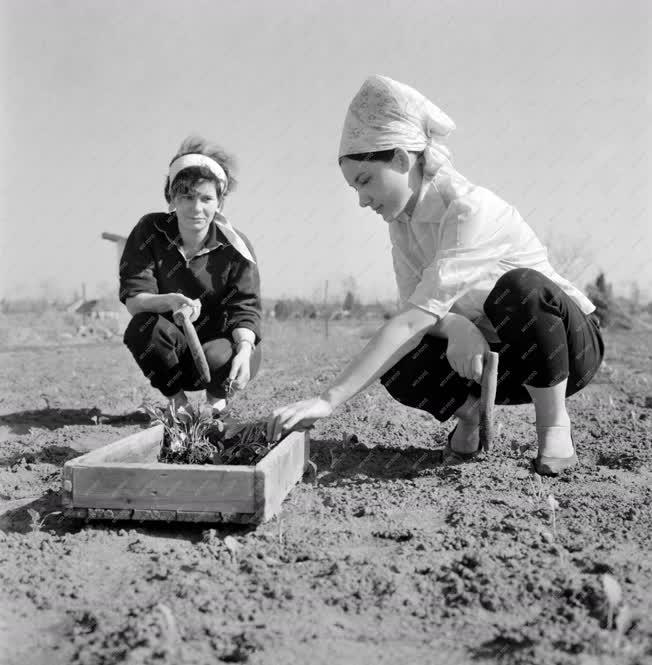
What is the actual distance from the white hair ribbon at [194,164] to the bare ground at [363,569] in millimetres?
1510

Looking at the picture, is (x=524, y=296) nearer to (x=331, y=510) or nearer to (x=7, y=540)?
(x=331, y=510)

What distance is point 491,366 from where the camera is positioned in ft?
8.55

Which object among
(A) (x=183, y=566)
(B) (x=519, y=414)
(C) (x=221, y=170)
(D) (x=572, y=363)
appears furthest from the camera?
(B) (x=519, y=414)

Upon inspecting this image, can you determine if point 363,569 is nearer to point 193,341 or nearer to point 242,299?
point 193,341

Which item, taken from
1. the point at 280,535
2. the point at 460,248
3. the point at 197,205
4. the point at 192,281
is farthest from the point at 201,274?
the point at 280,535

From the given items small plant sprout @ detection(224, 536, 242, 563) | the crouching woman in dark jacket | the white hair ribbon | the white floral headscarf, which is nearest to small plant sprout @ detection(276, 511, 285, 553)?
small plant sprout @ detection(224, 536, 242, 563)

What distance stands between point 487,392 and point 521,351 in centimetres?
25

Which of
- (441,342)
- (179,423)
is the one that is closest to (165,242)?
(179,423)

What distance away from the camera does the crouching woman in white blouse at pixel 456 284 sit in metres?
2.50

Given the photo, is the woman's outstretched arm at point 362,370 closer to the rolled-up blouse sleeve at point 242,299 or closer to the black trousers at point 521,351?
the black trousers at point 521,351

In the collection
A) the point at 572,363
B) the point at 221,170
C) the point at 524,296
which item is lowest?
the point at 572,363

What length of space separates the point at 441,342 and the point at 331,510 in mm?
926

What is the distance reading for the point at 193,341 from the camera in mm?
3465

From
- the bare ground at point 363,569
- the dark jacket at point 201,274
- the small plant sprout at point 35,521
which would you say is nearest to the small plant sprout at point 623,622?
the bare ground at point 363,569
